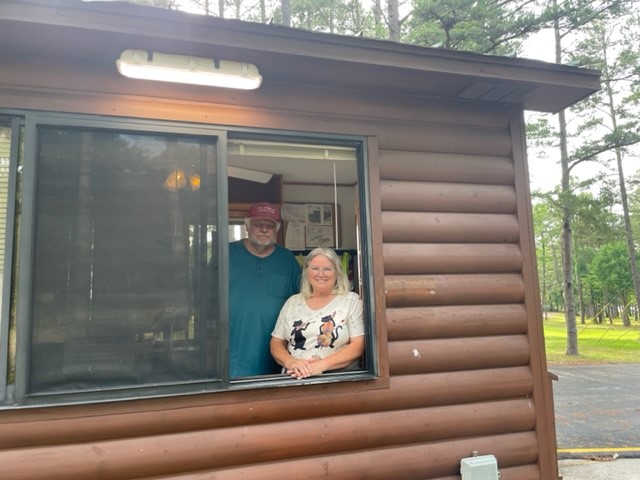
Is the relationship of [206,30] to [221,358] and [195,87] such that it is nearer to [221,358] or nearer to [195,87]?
[195,87]

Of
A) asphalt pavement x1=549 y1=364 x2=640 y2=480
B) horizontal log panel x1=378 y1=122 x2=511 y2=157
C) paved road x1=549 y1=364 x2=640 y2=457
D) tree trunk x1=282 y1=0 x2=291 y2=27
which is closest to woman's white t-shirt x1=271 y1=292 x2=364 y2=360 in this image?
horizontal log panel x1=378 y1=122 x2=511 y2=157

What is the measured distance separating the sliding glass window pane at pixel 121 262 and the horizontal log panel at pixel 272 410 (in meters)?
0.16

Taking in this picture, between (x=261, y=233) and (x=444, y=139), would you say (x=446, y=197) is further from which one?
(x=261, y=233)

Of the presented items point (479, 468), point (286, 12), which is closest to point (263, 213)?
point (479, 468)

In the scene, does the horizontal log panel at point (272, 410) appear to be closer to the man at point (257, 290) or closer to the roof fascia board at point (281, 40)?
the man at point (257, 290)

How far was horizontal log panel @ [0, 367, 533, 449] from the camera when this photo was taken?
196cm

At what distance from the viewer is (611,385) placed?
820 centimetres

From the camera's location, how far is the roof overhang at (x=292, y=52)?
6.23 feet

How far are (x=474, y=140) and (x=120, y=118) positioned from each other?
196 centimetres

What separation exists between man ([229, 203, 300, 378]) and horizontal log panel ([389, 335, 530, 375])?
769mm

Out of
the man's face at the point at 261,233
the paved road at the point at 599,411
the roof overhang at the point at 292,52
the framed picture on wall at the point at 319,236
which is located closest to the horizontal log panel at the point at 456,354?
the man's face at the point at 261,233

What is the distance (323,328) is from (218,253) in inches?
28.5

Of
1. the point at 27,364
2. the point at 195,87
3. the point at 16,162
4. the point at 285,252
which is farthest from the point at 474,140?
the point at 27,364

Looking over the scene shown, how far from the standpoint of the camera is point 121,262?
2.09 metres
